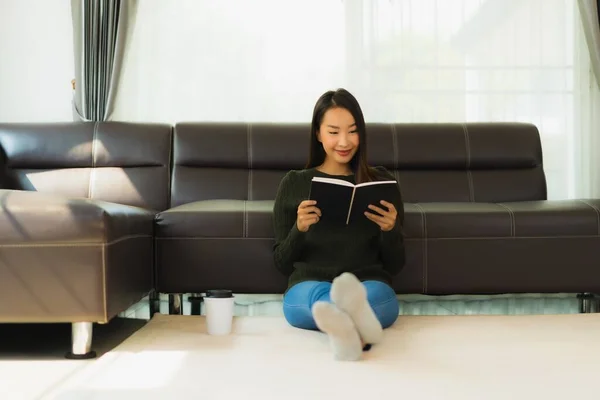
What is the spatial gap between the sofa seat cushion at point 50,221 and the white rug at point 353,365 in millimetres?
364

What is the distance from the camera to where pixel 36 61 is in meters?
3.44

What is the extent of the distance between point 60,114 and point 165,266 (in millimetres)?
1489

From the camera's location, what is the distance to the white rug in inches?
56.8

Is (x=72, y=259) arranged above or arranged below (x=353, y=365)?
above

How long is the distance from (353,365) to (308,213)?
51 centimetres

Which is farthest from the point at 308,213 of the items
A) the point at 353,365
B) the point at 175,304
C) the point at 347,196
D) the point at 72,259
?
the point at 175,304

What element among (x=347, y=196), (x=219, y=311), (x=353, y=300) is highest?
(x=347, y=196)

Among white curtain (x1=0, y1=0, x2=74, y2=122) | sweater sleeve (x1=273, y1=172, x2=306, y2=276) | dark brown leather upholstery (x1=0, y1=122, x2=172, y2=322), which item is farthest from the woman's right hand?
white curtain (x1=0, y1=0, x2=74, y2=122)

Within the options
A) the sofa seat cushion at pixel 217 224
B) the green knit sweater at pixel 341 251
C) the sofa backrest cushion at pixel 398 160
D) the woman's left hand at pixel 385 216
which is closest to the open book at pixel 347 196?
the woman's left hand at pixel 385 216

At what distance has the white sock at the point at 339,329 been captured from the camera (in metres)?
1.60

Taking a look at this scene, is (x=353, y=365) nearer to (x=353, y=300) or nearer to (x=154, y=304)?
(x=353, y=300)

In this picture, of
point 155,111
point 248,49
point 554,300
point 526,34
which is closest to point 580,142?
point 526,34

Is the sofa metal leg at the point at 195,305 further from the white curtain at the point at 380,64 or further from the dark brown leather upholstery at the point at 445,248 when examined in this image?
the white curtain at the point at 380,64

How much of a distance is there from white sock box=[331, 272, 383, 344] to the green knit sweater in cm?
36
